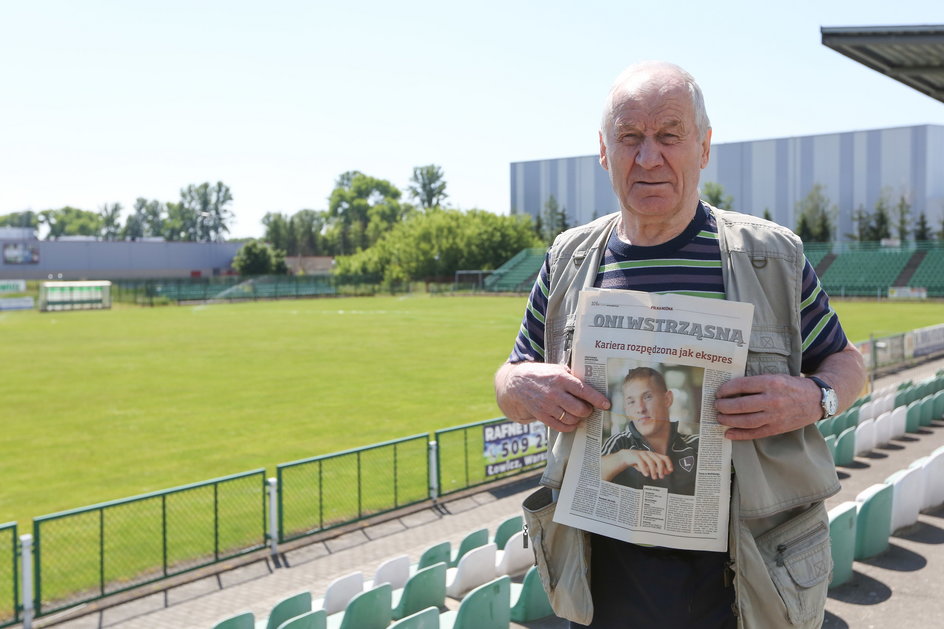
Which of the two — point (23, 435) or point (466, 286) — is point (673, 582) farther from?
point (466, 286)

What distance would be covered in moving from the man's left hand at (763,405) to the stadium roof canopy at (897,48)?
6172 mm

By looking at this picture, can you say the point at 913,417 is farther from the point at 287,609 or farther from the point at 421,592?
the point at 287,609

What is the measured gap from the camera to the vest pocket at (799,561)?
2.13 metres

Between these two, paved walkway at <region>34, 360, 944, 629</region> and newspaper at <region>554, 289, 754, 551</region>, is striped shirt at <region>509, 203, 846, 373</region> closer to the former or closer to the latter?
newspaper at <region>554, 289, 754, 551</region>

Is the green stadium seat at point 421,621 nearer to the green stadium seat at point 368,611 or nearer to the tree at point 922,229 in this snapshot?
the green stadium seat at point 368,611

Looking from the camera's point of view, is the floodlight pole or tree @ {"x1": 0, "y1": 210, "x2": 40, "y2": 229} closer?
the floodlight pole

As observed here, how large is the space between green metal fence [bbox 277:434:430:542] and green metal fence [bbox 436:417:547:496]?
0.43 metres

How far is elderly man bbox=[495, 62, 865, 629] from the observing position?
211 centimetres

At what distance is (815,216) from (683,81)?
8525 cm

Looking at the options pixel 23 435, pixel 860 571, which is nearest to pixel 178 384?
pixel 23 435

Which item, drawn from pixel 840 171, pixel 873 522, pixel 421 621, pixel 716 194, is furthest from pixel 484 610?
pixel 840 171

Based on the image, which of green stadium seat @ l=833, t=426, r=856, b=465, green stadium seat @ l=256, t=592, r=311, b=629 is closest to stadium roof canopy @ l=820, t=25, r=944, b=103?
green stadium seat @ l=256, t=592, r=311, b=629

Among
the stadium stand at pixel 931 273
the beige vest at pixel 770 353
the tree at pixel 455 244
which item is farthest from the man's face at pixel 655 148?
the tree at pixel 455 244

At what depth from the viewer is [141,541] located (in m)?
13.2
